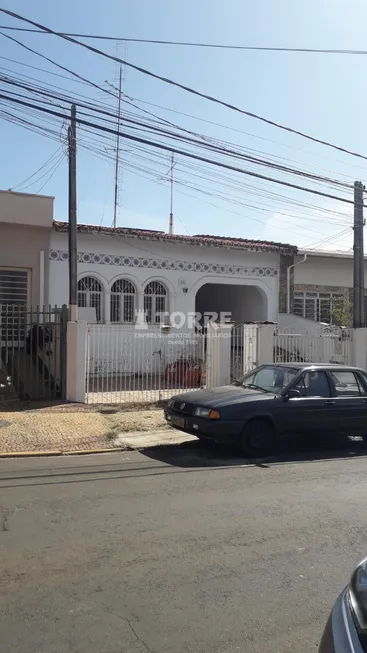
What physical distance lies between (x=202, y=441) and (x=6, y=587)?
5.79m

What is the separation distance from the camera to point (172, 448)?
889 cm

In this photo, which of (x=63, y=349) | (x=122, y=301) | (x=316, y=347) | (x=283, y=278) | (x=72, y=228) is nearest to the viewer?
(x=63, y=349)

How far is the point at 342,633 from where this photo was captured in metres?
2.06

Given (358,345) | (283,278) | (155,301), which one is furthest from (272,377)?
(283,278)

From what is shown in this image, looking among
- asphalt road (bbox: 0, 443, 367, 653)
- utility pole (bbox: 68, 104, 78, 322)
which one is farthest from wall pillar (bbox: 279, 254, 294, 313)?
asphalt road (bbox: 0, 443, 367, 653)

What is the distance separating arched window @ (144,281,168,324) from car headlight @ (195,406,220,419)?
32.5ft

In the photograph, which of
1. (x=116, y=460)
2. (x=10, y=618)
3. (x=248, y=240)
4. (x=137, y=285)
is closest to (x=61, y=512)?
(x=10, y=618)

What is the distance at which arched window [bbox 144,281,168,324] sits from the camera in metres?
17.9

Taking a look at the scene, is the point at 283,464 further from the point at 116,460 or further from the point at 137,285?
the point at 137,285

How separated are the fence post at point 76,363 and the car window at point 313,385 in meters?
5.22

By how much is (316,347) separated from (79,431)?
7.72 m

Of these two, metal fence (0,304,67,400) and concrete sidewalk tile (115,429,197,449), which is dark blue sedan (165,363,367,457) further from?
metal fence (0,304,67,400)

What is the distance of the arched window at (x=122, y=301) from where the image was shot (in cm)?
1736

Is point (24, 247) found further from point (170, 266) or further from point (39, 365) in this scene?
point (170, 266)
